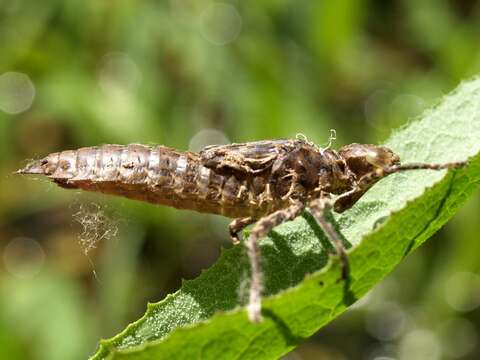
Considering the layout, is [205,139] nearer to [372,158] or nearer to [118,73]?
[118,73]

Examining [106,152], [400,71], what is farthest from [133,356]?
[400,71]

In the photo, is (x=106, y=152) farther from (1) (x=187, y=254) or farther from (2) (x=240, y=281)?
(1) (x=187, y=254)

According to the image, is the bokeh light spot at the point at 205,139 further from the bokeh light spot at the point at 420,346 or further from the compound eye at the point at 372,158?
the compound eye at the point at 372,158

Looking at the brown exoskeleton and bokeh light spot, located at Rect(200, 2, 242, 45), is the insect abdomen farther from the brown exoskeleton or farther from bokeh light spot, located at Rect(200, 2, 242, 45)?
bokeh light spot, located at Rect(200, 2, 242, 45)

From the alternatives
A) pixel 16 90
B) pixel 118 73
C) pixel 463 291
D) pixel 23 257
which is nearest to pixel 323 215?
pixel 463 291

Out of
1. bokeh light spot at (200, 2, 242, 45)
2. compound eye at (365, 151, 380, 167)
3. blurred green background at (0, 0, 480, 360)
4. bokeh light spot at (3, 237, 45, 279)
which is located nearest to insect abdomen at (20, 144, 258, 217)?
compound eye at (365, 151, 380, 167)

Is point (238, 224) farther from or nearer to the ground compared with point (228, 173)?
nearer to the ground

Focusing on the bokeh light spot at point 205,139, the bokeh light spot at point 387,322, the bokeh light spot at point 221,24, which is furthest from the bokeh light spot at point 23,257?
the bokeh light spot at point 387,322
